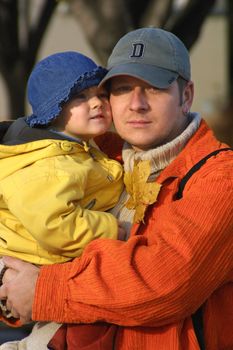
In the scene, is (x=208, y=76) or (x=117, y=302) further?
(x=208, y=76)

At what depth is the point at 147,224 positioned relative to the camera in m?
3.20

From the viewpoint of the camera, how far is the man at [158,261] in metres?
2.90

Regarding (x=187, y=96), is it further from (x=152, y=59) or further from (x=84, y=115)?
(x=84, y=115)

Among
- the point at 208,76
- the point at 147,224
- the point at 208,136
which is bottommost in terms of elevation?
the point at 208,76

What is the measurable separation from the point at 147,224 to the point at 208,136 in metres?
0.44

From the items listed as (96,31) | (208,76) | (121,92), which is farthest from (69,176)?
(208,76)

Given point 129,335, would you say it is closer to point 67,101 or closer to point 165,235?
point 165,235

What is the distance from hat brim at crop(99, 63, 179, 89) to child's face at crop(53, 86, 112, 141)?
12 cm

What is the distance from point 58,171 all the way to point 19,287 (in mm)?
448

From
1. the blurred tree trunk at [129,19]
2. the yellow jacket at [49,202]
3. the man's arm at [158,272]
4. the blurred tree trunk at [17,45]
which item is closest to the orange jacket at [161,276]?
the man's arm at [158,272]

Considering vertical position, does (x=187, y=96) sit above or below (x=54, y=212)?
above

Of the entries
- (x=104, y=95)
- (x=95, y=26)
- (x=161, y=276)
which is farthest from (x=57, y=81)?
(x=95, y=26)

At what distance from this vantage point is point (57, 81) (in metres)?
3.35

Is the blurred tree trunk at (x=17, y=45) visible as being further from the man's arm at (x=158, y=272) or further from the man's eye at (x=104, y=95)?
the man's arm at (x=158, y=272)
